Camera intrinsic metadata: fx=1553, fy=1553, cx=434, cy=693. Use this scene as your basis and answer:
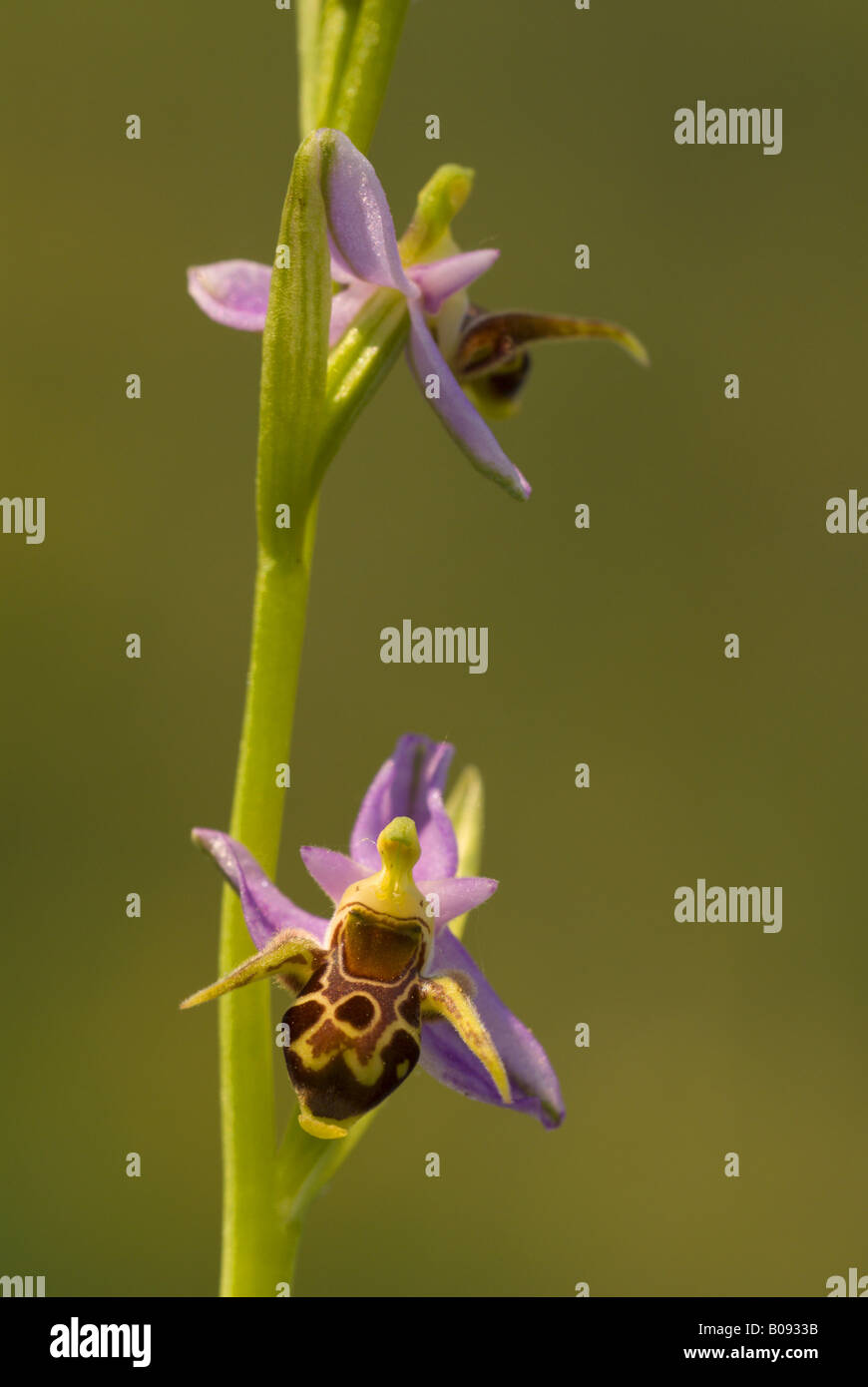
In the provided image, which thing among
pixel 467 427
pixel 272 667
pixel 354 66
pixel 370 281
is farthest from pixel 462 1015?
pixel 354 66

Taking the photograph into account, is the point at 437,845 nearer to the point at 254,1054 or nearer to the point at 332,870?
the point at 332,870

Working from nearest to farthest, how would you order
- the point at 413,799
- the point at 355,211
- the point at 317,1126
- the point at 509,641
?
the point at 317,1126
the point at 355,211
the point at 413,799
the point at 509,641

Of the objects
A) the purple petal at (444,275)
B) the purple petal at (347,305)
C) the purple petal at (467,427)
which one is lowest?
the purple petal at (467,427)

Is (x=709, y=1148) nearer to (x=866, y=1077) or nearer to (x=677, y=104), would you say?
(x=866, y=1077)

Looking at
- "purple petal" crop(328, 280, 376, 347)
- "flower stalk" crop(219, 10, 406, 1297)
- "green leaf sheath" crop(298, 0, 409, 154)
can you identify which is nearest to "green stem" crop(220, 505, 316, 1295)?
"flower stalk" crop(219, 10, 406, 1297)

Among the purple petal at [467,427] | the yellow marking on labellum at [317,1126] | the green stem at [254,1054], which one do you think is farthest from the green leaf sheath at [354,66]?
the yellow marking on labellum at [317,1126]

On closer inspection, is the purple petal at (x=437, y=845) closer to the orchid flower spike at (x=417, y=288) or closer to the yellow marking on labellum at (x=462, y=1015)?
the yellow marking on labellum at (x=462, y=1015)
